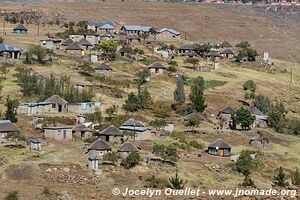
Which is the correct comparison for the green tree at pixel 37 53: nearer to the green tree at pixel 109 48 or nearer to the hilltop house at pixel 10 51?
the hilltop house at pixel 10 51

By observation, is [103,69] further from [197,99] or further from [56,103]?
[56,103]

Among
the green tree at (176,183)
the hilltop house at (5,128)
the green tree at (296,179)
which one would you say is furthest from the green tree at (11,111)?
the green tree at (296,179)

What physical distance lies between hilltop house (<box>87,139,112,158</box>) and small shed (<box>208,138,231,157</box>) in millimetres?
7897

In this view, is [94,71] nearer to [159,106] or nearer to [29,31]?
[159,106]

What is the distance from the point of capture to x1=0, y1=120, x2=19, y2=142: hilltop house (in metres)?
40.3

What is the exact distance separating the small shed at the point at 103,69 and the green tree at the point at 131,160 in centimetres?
2748

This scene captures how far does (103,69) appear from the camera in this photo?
63.9m

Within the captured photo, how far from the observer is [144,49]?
81625 millimetres

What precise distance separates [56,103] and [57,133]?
24.6 ft

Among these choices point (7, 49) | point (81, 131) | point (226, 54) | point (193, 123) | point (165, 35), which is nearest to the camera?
point (81, 131)

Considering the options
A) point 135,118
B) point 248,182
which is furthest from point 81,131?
point 248,182

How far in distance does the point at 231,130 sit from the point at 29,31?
45762 millimetres

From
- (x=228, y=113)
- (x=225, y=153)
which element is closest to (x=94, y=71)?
(x=228, y=113)

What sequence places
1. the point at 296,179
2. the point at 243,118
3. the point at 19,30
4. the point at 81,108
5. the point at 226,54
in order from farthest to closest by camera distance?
the point at 226,54, the point at 19,30, the point at 81,108, the point at 243,118, the point at 296,179
